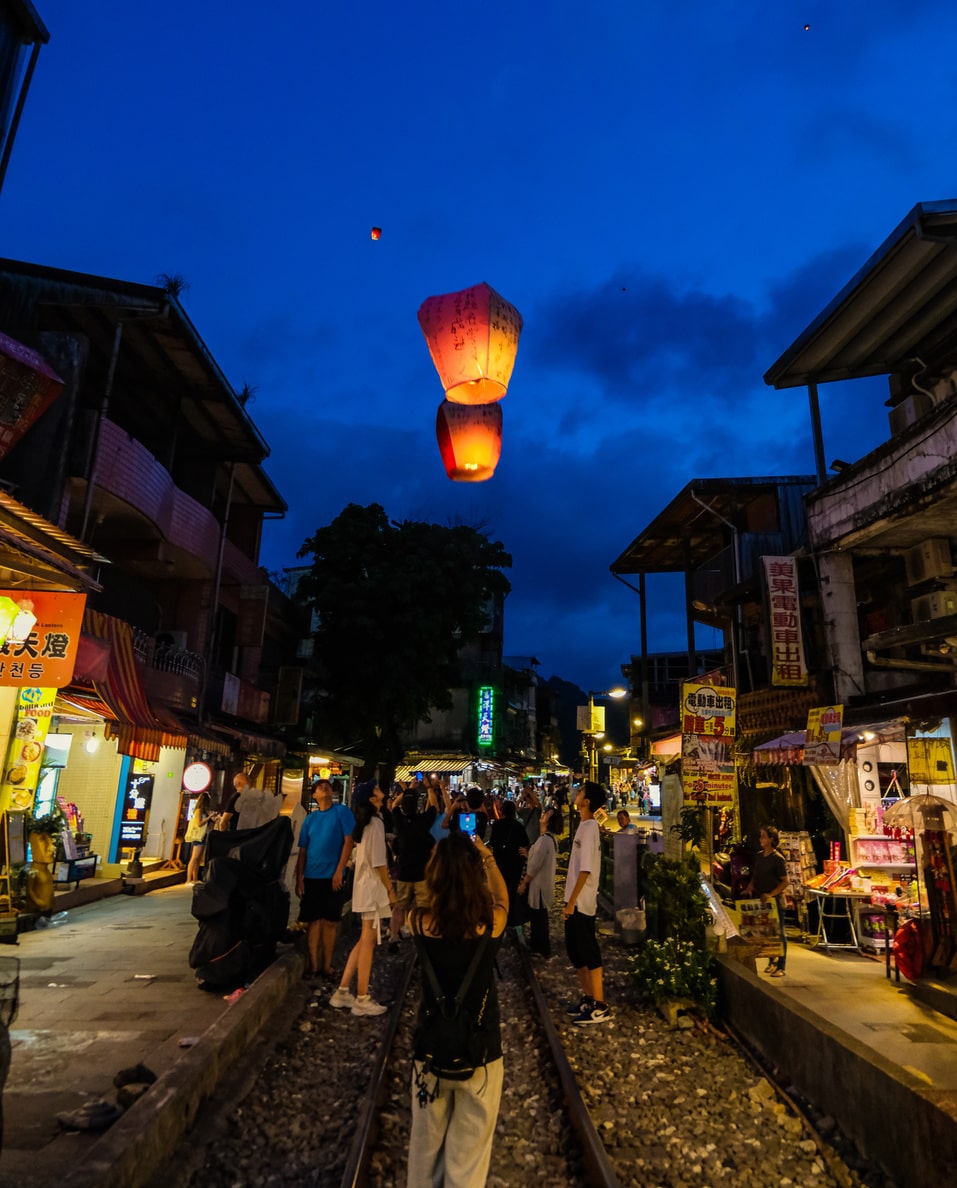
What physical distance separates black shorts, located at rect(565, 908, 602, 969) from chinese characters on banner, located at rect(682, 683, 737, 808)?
7.98 feet

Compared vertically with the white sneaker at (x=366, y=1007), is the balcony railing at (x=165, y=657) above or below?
above

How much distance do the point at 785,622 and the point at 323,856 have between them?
11171 millimetres

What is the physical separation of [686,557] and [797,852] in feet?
45.2

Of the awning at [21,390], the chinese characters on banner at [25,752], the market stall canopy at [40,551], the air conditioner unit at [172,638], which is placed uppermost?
the awning at [21,390]

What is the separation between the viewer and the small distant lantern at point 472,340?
25.6ft

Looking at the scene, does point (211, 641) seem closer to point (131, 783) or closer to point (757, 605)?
point (131, 783)

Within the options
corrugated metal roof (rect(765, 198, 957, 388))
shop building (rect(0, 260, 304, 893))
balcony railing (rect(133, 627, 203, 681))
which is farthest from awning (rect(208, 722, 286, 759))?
corrugated metal roof (rect(765, 198, 957, 388))

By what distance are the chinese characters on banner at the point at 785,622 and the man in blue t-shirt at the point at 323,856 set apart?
10.5m

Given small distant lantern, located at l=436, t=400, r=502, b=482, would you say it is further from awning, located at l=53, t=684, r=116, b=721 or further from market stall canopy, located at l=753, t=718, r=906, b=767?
awning, located at l=53, t=684, r=116, b=721

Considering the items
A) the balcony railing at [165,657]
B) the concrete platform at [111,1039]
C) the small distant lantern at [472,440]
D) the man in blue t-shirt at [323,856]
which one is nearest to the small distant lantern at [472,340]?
the small distant lantern at [472,440]

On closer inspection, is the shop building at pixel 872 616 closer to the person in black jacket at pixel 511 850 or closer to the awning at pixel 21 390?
the person in black jacket at pixel 511 850

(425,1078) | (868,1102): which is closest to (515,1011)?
(868,1102)

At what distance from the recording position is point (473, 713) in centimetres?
4075

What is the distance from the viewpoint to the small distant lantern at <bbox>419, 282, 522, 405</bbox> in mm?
7789
